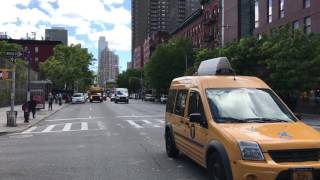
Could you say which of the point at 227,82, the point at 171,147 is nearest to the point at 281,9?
the point at 171,147

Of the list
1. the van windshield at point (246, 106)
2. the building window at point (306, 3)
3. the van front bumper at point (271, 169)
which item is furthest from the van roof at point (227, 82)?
the building window at point (306, 3)

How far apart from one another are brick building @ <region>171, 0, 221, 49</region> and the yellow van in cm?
6563

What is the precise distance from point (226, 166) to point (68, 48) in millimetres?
109561

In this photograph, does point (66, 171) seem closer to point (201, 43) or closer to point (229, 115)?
point (229, 115)

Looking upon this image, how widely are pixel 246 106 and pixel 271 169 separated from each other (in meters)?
2.13

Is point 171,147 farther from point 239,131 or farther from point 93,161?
point 239,131

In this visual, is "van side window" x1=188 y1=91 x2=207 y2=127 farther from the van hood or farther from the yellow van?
the van hood

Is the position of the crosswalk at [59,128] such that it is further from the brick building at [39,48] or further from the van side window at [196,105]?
the brick building at [39,48]

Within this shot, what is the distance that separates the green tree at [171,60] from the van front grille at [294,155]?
7724cm

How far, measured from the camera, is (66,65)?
360ft

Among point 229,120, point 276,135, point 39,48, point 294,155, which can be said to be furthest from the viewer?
point 39,48

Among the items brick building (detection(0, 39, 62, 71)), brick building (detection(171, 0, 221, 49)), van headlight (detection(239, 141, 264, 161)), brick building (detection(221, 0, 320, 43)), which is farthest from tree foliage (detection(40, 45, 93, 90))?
van headlight (detection(239, 141, 264, 161))

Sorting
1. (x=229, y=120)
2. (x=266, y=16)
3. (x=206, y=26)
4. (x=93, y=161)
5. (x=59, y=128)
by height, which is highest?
(x=206, y=26)

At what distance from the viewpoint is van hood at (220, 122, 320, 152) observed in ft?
26.0
